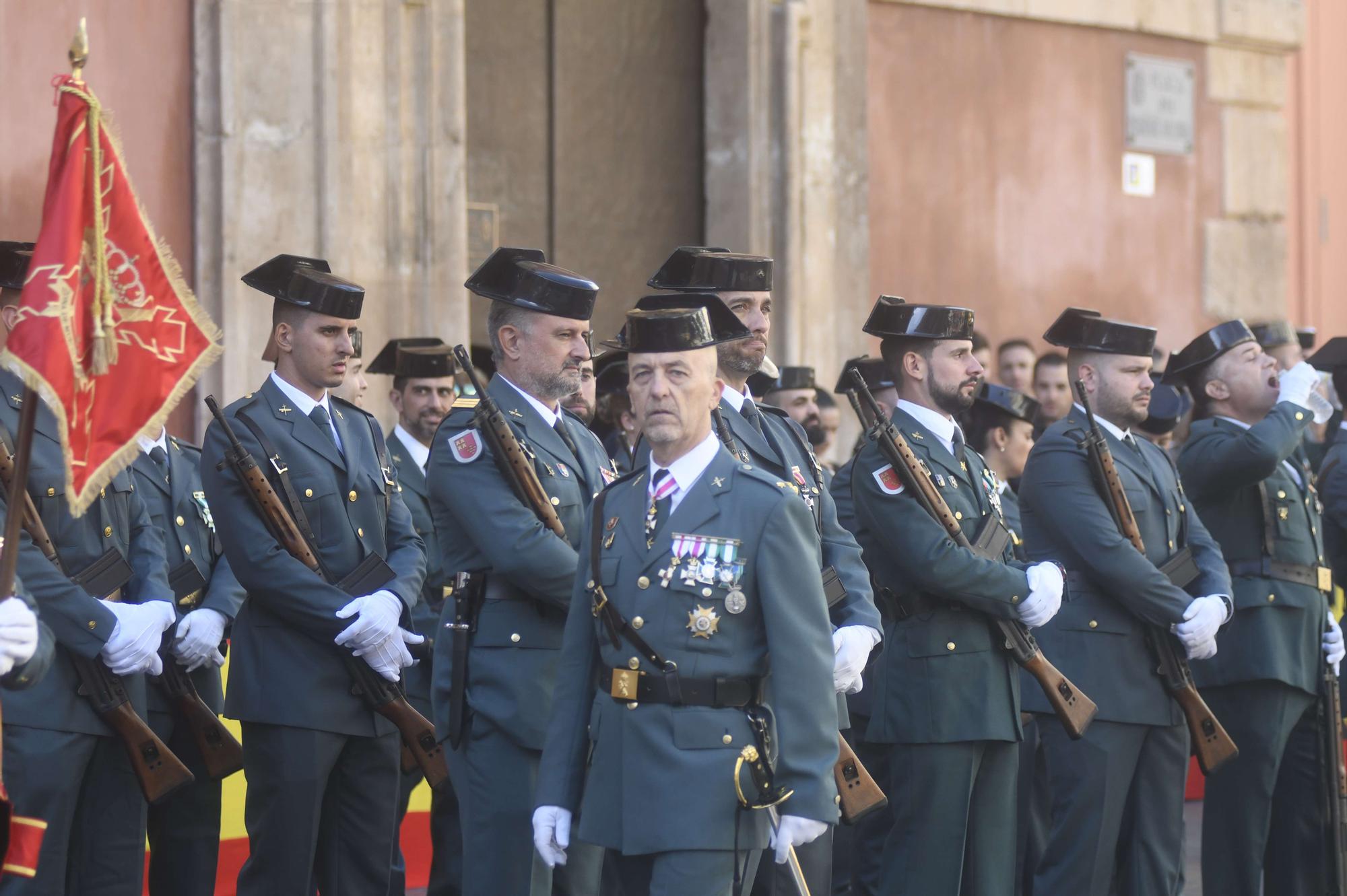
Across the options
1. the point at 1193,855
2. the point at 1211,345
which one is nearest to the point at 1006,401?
the point at 1211,345

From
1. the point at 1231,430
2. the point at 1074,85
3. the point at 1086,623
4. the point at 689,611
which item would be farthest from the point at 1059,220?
the point at 689,611

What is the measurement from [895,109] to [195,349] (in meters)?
6.97

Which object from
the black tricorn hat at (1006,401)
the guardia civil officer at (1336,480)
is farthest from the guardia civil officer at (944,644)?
the guardia civil officer at (1336,480)

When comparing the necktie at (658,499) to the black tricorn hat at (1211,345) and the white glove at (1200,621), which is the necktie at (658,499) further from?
the black tricorn hat at (1211,345)

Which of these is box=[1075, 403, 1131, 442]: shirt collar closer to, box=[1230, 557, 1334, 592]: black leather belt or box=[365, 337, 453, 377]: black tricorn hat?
box=[1230, 557, 1334, 592]: black leather belt

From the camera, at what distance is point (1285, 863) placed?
6.94 metres

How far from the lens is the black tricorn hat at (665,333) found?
4.36 metres

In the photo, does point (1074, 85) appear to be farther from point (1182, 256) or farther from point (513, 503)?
point (513, 503)

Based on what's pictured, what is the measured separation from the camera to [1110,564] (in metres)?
6.11

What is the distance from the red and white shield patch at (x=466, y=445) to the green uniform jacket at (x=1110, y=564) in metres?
2.05

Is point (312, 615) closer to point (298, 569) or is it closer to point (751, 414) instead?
point (298, 569)

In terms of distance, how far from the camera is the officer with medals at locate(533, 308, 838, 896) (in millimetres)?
4156

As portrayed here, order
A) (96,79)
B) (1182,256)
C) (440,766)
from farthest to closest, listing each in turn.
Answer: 1. (1182,256)
2. (96,79)
3. (440,766)

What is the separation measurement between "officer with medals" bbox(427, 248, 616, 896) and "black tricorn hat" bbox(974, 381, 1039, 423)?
2.92m
